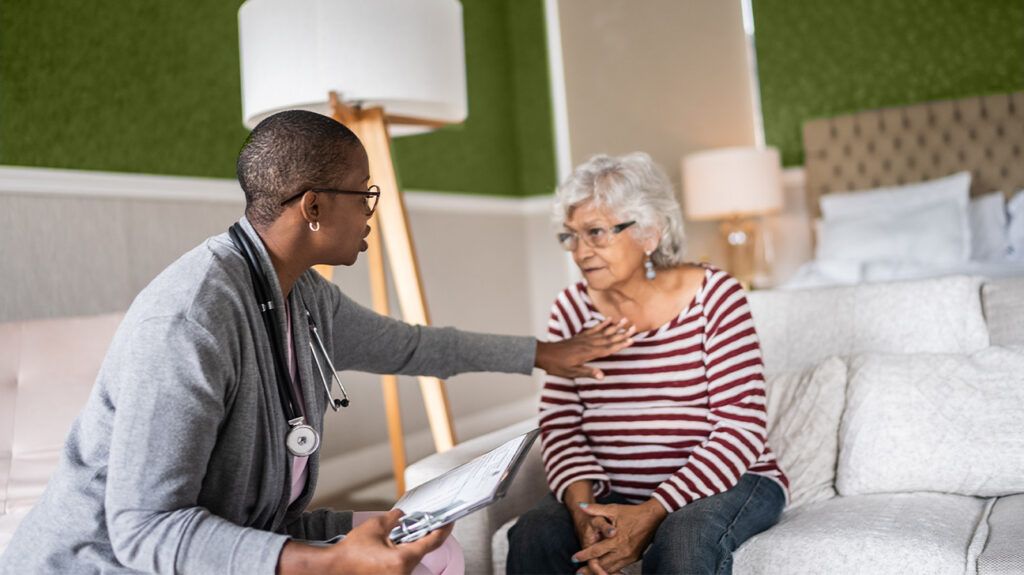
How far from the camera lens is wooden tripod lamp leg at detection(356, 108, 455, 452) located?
2463 millimetres

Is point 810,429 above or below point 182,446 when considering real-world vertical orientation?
below

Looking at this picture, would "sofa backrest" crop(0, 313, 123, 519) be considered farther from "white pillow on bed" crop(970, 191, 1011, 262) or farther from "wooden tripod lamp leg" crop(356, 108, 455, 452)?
"white pillow on bed" crop(970, 191, 1011, 262)

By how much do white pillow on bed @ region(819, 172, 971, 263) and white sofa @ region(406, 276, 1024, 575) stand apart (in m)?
2.67

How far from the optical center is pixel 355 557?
3.42ft

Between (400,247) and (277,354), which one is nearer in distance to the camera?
(277,354)

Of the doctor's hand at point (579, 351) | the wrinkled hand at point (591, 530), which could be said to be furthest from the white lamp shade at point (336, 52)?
the wrinkled hand at point (591, 530)

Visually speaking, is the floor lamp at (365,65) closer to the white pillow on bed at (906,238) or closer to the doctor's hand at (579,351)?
the doctor's hand at (579,351)

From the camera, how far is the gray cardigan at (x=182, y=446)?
3.39ft

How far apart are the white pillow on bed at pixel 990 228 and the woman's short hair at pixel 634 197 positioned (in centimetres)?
310

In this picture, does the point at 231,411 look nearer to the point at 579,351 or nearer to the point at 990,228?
the point at 579,351

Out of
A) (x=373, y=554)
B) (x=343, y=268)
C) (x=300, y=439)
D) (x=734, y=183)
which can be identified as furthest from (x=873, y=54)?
(x=373, y=554)

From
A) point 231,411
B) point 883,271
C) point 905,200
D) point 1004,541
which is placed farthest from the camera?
point 905,200

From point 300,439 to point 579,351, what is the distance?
0.75 m

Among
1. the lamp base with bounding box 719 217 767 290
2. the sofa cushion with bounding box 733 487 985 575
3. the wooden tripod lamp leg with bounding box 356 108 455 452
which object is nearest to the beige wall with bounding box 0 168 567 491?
the wooden tripod lamp leg with bounding box 356 108 455 452
